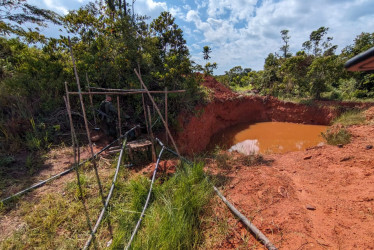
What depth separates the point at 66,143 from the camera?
4074 millimetres

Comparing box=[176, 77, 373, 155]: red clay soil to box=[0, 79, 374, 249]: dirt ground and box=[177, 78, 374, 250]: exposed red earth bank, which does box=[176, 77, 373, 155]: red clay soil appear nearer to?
box=[177, 78, 374, 250]: exposed red earth bank

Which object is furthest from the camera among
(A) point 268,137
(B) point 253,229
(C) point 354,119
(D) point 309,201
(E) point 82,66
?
(A) point 268,137

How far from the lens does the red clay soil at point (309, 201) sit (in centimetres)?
179

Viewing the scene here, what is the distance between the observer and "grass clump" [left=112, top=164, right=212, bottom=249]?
67.2 inches

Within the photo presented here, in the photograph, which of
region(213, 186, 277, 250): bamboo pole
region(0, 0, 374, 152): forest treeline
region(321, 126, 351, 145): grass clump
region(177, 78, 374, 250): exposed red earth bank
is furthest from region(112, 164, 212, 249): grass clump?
region(321, 126, 351, 145): grass clump

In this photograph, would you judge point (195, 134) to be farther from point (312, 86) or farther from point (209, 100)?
point (312, 86)

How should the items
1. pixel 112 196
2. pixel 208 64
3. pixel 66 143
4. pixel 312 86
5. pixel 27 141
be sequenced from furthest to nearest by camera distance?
pixel 312 86 < pixel 208 64 < pixel 66 143 < pixel 27 141 < pixel 112 196

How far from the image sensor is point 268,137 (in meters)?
7.58

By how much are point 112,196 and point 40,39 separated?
5.61m

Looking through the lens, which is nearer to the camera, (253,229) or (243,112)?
(253,229)

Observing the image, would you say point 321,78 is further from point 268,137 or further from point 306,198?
point 306,198

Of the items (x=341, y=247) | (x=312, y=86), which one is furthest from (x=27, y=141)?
(x=312, y=86)

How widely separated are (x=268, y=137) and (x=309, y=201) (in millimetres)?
5589

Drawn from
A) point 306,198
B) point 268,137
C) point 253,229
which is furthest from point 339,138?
point 253,229
